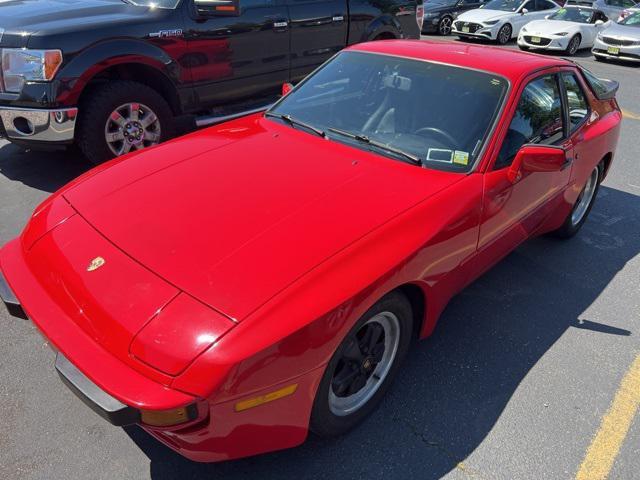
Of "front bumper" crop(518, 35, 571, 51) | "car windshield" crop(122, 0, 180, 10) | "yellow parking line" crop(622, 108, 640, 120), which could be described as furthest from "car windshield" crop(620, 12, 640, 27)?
"car windshield" crop(122, 0, 180, 10)

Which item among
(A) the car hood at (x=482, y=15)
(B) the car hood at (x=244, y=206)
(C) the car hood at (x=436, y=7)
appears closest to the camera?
(B) the car hood at (x=244, y=206)

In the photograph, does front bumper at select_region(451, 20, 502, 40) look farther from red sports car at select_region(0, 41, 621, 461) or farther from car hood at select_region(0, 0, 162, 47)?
red sports car at select_region(0, 41, 621, 461)

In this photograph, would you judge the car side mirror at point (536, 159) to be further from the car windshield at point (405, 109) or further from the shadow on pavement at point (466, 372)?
the shadow on pavement at point (466, 372)

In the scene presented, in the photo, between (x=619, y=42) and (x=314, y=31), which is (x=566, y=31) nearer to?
(x=619, y=42)

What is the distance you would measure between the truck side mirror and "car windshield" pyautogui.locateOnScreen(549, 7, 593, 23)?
1229cm

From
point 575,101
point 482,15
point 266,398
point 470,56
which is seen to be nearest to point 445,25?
point 482,15

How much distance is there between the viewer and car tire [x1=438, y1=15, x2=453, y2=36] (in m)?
15.6

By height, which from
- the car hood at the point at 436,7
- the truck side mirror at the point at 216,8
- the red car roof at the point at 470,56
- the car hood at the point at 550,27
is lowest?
the car hood at the point at 550,27

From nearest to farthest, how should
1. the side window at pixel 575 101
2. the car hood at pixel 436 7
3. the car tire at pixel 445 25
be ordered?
the side window at pixel 575 101 < the car hood at pixel 436 7 < the car tire at pixel 445 25

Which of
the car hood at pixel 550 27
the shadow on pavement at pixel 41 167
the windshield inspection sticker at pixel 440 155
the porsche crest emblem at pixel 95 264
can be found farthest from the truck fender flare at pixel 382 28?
the car hood at pixel 550 27

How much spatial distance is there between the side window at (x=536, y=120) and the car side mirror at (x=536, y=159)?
2.5 inches

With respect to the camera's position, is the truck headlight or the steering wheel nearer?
the steering wheel

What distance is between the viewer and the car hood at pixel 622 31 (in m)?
12.1

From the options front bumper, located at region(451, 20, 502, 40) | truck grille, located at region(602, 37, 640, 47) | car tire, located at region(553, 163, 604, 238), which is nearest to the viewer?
car tire, located at region(553, 163, 604, 238)
